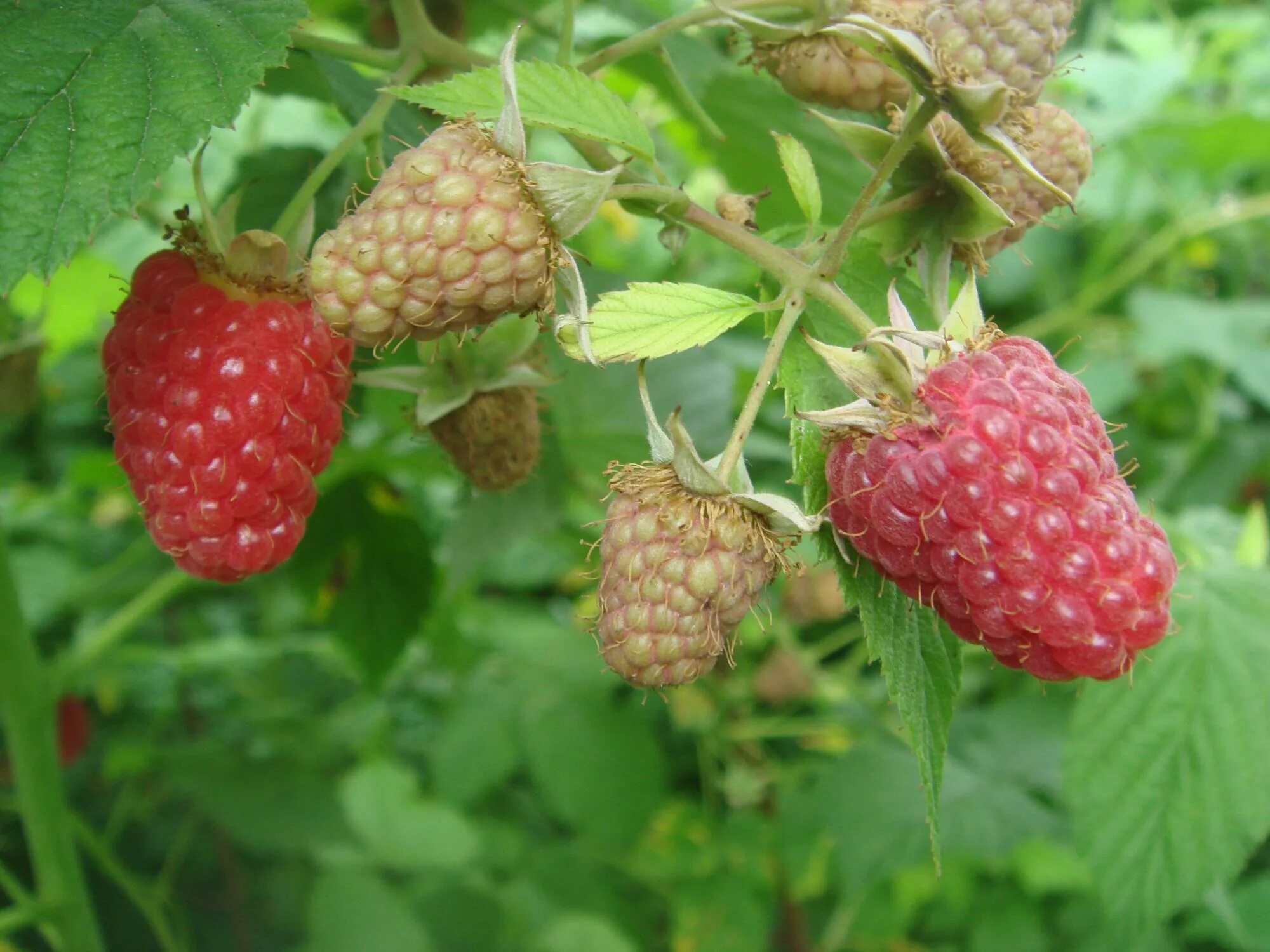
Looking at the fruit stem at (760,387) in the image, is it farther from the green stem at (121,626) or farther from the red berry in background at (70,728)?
the red berry in background at (70,728)

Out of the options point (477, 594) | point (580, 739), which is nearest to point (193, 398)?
point (580, 739)

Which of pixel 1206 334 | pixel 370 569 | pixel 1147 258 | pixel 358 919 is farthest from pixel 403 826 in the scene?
pixel 1147 258

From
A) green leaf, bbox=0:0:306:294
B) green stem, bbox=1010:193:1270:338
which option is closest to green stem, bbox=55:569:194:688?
green leaf, bbox=0:0:306:294

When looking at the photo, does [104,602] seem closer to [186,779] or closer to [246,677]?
[186,779]

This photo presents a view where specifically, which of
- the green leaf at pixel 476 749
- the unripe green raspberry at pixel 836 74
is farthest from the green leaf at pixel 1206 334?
the unripe green raspberry at pixel 836 74

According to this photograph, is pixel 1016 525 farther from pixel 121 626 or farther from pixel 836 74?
pixel 121 626

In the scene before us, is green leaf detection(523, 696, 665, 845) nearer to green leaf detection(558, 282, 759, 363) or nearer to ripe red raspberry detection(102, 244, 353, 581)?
ripe red raspberry detection(102, 244, 353, 581)
